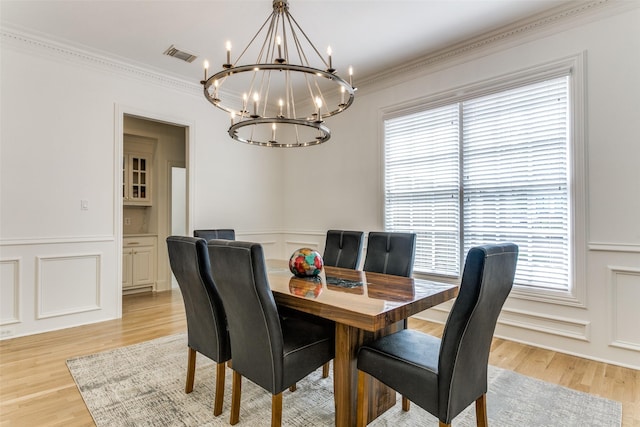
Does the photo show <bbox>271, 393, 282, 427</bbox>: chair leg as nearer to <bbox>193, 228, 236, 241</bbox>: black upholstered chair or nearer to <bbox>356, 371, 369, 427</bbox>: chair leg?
<bbox>356, 371, 369, 427</bbox>: chair leg

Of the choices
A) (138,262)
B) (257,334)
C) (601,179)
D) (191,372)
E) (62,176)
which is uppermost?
(62,176)

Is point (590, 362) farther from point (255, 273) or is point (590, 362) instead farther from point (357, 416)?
point (255, 273)

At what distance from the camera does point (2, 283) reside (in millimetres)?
3025

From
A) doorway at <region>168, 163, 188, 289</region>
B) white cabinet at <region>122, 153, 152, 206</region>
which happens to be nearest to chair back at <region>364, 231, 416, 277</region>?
doorway at <region>168, 163, 188, 289</region>

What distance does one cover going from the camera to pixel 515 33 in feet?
9.95

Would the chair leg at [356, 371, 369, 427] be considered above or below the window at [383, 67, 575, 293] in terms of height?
below

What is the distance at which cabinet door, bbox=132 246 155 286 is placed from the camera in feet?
16.1

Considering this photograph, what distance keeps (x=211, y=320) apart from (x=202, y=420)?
54 cm

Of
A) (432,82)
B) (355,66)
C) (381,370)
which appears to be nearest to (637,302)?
(381,370)

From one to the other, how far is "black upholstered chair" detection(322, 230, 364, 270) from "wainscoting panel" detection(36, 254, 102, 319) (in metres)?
2.54

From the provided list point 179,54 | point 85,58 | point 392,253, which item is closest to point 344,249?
point 392,253

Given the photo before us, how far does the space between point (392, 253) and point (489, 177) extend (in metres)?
1.36

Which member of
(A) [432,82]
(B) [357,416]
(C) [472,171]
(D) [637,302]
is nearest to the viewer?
(B) [357,416]

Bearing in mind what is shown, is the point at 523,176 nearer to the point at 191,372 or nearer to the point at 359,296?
the point at 359,296
